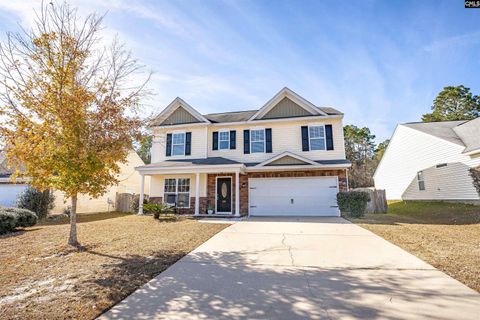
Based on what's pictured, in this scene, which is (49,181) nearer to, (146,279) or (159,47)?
(146,279)

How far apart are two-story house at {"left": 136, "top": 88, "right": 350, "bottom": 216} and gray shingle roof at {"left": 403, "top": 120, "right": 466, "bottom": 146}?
28.0ft

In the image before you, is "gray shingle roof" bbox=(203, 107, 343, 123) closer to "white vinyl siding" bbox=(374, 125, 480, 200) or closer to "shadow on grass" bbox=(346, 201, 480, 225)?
"shadow on grass" bbox=(346, 201, 480, 225)

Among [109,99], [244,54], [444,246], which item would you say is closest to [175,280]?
[109,99]

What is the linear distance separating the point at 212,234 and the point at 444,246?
21.2 feet

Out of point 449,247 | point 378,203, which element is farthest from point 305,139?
point 449,247

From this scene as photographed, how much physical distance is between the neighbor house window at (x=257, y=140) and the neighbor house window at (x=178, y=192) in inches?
187

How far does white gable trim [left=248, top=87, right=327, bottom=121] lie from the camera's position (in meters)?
14.4

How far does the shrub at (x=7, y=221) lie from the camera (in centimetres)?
840

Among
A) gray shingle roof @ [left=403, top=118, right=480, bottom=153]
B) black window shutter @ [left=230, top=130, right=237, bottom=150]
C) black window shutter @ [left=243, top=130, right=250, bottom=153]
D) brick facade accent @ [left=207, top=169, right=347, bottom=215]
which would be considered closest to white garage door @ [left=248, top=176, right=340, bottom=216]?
brick facade accent @ [left=207, top=169, right=347, bottom=215]

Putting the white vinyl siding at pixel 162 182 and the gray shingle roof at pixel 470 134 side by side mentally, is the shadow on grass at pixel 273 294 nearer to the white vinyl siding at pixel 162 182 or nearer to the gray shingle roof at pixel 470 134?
the white vinyl siding at pixel 162 182

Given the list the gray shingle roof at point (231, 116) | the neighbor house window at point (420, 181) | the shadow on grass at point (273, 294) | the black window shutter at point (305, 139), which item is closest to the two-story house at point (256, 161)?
the black window shutter at point (305, 139)

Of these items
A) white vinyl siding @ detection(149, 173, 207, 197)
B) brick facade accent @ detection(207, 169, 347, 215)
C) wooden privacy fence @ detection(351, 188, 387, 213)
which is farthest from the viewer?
white vinyl siding @ detection(149, 173, 207, 197)

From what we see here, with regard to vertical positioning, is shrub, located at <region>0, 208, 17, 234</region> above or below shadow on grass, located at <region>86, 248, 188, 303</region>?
above

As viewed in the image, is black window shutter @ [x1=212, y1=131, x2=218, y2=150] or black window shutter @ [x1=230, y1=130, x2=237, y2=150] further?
black window shutter @ [x1=212, y1=131, x2=218, y2=150]
